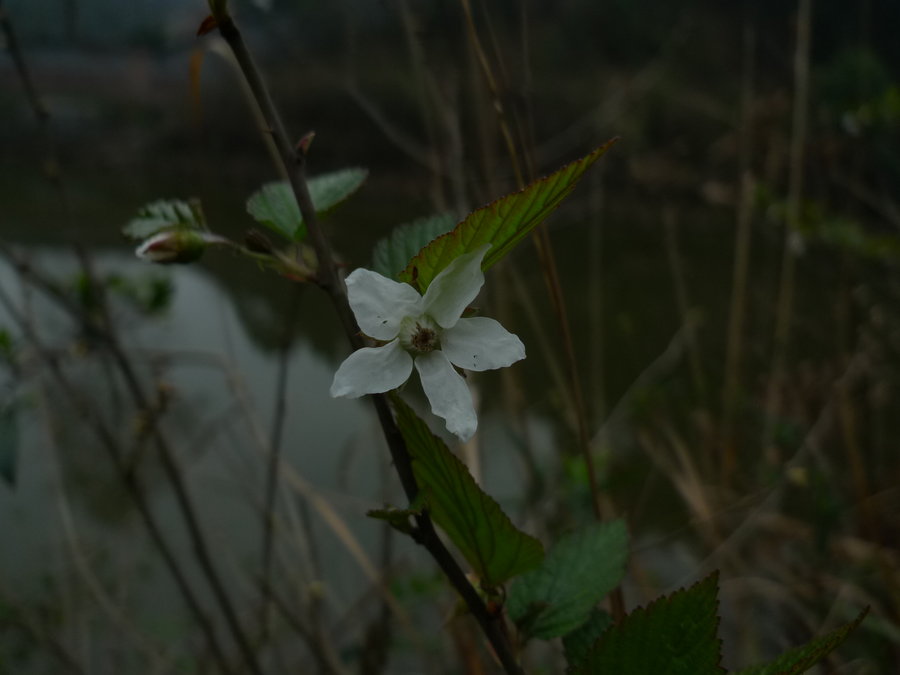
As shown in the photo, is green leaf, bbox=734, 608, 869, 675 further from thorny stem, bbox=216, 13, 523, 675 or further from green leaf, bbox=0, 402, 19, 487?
green leaf, bbox=0, 402, 19, 487

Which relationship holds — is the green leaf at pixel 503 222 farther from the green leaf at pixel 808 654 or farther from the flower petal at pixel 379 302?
the green leaf at pixel 808 654

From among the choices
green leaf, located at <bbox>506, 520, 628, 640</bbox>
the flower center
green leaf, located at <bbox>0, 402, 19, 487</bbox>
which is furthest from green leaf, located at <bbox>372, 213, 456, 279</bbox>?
green leaf, located at <bbox>0, 402, 19, 487</bbox>

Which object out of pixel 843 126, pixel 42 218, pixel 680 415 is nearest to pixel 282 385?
pixel 843 126

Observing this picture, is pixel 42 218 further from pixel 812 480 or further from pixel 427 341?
pixel 427 341

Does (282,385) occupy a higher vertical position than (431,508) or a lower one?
higher

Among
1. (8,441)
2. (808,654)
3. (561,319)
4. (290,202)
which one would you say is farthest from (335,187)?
(8,441)

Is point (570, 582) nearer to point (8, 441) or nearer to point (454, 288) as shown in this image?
point (454, 288)
